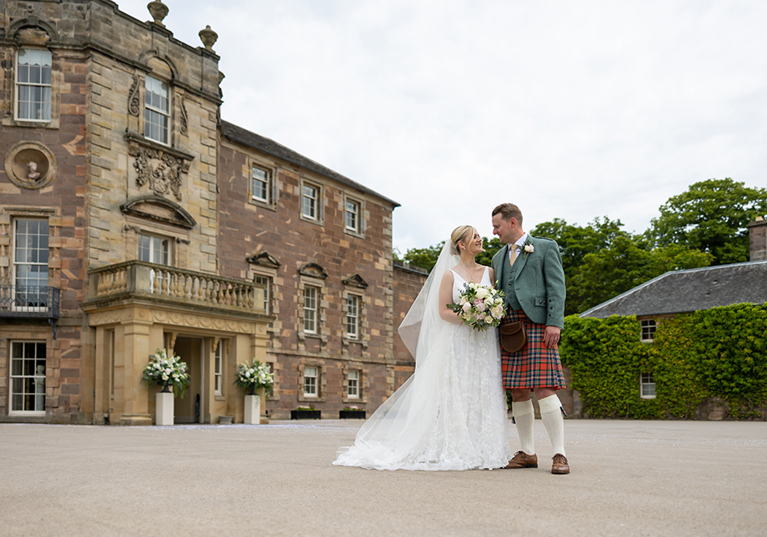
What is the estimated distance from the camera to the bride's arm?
6547mm

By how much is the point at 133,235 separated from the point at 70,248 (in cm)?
179

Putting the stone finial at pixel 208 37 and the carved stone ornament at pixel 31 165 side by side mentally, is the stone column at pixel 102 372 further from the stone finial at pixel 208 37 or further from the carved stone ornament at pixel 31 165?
the stone finial at pixel 208 37

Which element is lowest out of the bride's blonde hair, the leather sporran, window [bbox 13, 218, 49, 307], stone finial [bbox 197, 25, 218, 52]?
A: the leather sporran

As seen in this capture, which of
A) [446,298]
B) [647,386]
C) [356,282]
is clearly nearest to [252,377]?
[356,282]

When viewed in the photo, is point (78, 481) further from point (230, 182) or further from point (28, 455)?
point (230, 182)

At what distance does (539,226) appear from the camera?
174ft

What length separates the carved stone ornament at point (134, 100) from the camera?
70.7 ft

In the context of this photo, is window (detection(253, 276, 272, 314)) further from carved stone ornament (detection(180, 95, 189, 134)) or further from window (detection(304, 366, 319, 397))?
carved stone ornament (detection(180, 95, 189, 134))

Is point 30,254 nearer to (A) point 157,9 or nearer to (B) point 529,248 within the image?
(A) point 157,9

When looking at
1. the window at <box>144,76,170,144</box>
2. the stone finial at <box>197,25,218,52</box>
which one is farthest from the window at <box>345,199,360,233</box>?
the window at <box>144,76,170,144</box>

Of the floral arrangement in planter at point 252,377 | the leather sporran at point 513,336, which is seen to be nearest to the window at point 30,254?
the floral arrangement in planter at point 252,377

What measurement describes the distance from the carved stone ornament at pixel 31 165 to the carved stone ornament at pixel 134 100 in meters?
2.59

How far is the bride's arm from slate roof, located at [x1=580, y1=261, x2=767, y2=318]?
27.6 m

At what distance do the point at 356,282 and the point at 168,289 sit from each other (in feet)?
45.0
